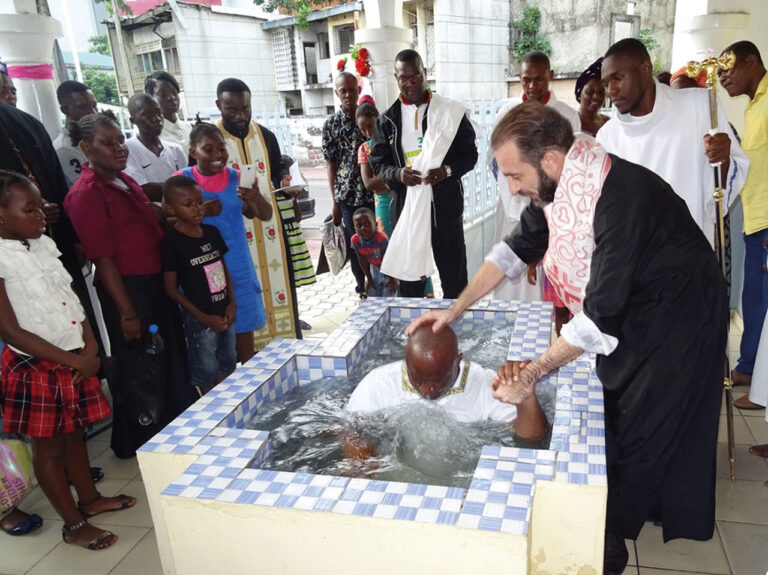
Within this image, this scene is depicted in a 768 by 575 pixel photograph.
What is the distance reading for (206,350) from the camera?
3584 millimetres

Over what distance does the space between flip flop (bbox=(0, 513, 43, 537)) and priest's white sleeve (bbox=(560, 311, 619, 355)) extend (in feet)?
9.08

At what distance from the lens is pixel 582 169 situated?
1.83 metres

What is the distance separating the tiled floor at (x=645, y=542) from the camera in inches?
94.0

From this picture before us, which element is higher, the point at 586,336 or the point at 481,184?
the point at 586,336

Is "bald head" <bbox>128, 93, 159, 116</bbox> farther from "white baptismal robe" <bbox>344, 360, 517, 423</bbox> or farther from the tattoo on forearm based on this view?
the tattoo on forearm

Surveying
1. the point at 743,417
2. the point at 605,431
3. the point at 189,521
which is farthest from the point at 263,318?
the point at 743,417

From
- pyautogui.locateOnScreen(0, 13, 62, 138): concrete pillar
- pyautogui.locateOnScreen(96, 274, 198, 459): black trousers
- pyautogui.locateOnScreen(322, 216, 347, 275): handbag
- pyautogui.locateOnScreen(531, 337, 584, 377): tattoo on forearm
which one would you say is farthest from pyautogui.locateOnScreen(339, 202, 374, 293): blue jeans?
pyautogui.locateOnScreen(531, 337, 584, 377): tattoo on forearm

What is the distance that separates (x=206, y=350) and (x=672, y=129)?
121 inches

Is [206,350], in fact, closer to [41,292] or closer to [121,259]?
[121,259]

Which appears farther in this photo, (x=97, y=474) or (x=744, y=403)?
(x=744, y=403)

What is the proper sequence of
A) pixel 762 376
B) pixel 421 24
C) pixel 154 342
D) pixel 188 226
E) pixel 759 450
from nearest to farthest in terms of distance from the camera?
pixel 762 376 → pixel 759 450 → pixel 154 342 → pixel 188 226 → pixel 421 24

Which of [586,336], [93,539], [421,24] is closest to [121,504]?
[93,539]

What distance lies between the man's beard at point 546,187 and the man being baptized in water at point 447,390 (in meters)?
0.61

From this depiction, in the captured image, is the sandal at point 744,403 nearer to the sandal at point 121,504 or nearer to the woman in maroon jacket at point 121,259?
the woman in maroon jacket at point 121,259
